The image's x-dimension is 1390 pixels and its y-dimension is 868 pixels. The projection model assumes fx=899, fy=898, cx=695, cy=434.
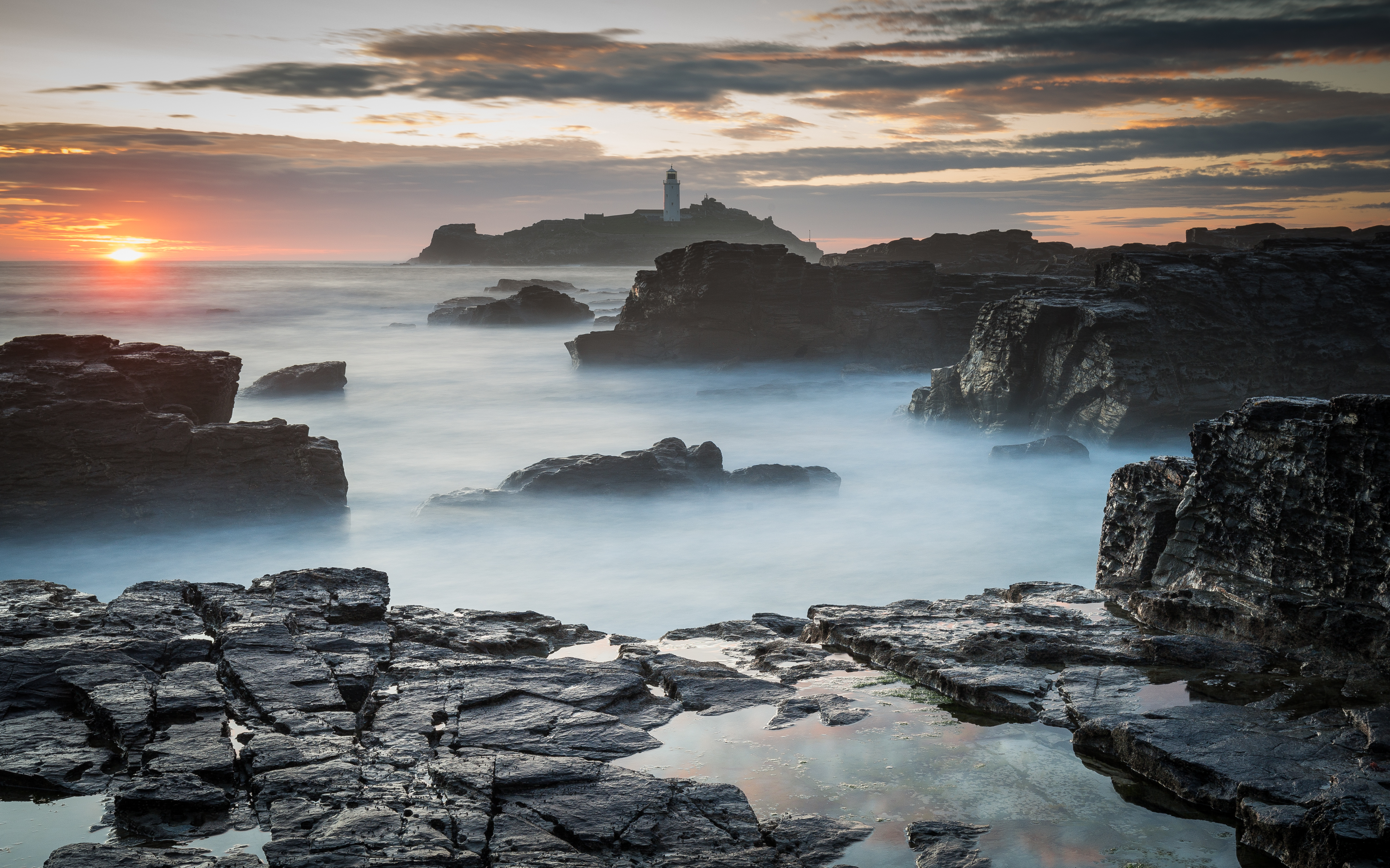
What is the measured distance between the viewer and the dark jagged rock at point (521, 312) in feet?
151

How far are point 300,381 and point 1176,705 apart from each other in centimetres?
2556

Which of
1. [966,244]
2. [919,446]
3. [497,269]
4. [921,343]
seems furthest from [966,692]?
[497,269]

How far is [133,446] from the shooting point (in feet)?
42.4

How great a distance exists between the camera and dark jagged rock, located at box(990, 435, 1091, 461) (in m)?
18.0

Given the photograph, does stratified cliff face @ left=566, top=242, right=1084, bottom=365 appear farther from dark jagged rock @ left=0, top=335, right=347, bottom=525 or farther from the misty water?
dark jagged rock @ left=0, top=335, right=347, bottom=525

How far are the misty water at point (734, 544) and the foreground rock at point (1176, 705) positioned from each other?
0.68ft

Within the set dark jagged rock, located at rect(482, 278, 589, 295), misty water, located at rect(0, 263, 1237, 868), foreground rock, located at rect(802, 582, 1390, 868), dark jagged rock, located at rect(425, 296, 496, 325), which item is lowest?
misty water, located at rect(0, 263, 1237, 868)

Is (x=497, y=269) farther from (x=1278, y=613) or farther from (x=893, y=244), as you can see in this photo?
(x=1278, y=613)

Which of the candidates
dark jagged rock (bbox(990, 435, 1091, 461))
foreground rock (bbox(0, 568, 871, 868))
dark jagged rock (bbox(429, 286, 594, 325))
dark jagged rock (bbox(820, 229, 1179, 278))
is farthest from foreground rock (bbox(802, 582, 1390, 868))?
dark jagged rock (bbox(429, 286, 594, 325))

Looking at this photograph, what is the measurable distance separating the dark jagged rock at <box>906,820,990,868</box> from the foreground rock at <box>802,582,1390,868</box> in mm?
10

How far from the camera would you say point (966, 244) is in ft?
172

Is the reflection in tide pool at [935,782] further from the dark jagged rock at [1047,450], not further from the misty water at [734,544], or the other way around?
the dark jagged rock at [1047,450]

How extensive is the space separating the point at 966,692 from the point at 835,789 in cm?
147

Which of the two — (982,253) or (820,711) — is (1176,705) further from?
(982,253)
